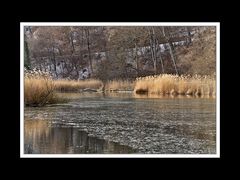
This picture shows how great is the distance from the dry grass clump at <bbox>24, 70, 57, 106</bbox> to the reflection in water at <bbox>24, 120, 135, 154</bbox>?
0.28 m

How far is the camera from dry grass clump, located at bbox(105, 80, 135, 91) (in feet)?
A: 22.2

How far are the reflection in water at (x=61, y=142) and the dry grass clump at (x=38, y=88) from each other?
0.28 m

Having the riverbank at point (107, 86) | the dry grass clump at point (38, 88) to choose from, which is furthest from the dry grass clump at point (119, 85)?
the dry grass clump at point (38, 88)

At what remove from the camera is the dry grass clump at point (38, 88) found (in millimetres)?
6555

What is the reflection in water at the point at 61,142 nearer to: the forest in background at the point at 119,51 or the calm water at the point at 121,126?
the calm water at the point at 121,126

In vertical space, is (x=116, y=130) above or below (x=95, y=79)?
below

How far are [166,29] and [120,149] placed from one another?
Answer: 1313 mm

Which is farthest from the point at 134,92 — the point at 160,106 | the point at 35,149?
the point at 35,149

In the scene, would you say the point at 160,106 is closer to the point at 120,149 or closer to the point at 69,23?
the point at 120,149

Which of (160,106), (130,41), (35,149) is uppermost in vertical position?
(130,41)

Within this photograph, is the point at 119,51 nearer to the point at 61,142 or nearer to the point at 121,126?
the point at 121,126

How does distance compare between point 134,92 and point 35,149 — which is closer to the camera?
point 35,149

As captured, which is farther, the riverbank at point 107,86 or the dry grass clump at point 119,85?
the dry grass clump at point 119,85

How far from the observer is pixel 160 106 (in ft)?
22.3
